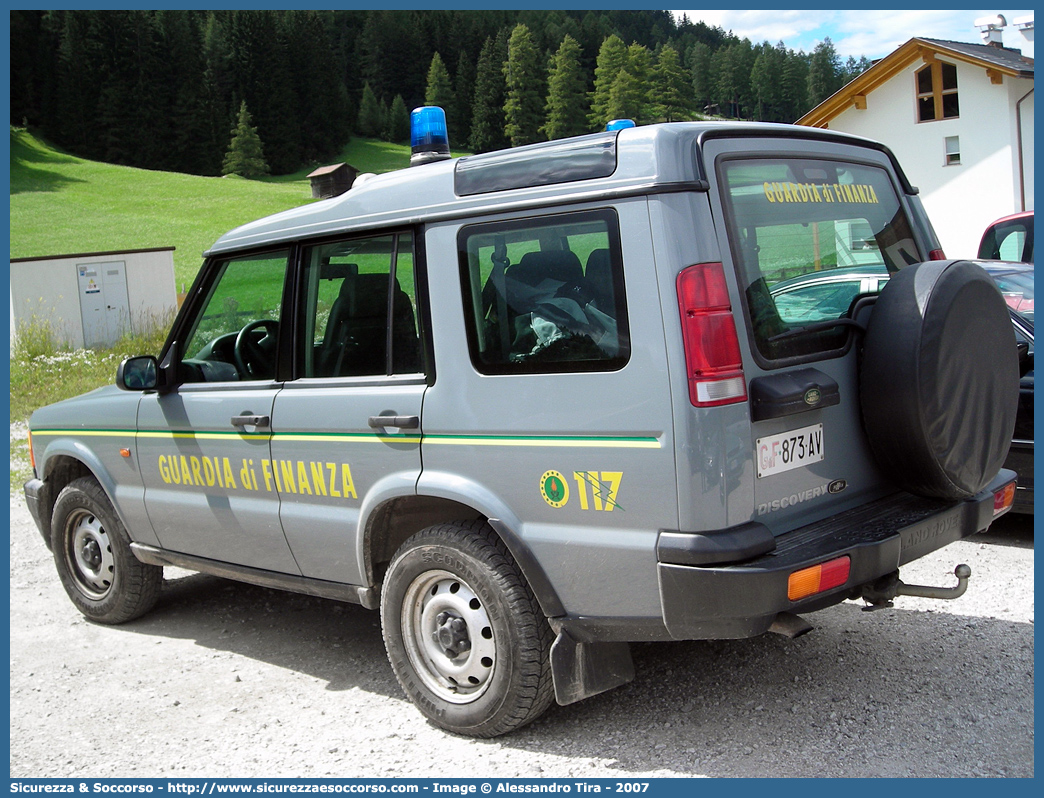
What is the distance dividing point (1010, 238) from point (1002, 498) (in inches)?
289

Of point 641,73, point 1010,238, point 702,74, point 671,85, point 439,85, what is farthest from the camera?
point 439,85

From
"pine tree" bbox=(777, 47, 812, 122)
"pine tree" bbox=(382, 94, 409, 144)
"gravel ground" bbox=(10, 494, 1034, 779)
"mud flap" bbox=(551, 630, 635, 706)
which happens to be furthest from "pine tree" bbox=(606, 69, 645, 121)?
"mud flap" bbox=(551, 630, 635, 706)

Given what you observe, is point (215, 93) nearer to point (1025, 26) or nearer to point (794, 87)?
point (794, 87)

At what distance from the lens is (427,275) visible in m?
3.70

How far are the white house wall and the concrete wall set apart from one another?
19.6 meters

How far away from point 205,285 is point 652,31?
124036 mm

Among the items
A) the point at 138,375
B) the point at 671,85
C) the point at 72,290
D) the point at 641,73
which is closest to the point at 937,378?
the point at 138,375

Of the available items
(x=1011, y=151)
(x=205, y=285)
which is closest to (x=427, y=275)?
(x=205, y=285)

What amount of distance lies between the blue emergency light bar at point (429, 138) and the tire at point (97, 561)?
8.50 ft

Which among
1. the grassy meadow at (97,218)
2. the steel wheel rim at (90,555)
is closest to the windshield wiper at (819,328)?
the steel wheel rim at (90,555)

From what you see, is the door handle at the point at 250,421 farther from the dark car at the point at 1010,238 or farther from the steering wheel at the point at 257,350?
the dark car at the point at 1010,238

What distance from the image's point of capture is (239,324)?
15.5 feet

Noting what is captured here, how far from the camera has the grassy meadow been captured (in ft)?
54.9
